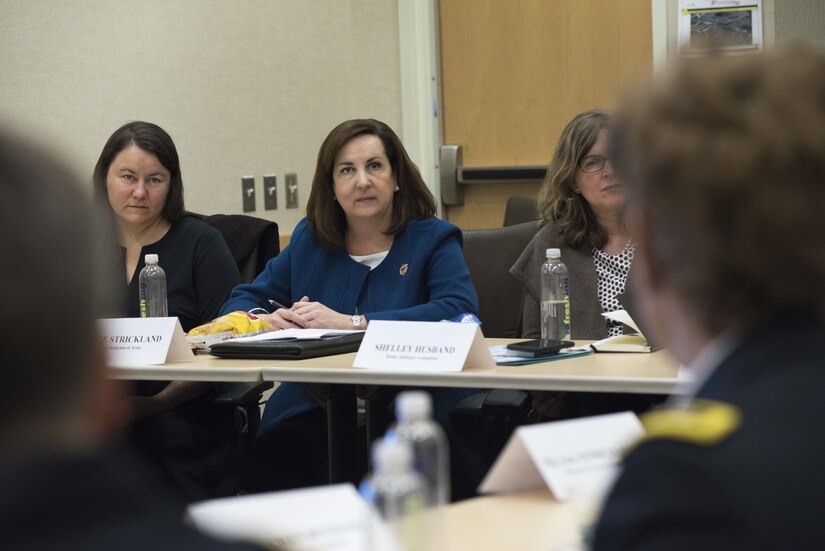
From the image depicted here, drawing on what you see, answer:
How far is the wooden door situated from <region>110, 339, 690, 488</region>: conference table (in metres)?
2.63

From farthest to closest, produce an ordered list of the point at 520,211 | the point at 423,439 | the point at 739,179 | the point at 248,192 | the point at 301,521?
the point at 248,192 < the point at 520,211 < the point at 423,439 < the point at 301,521 < the point at 739,179

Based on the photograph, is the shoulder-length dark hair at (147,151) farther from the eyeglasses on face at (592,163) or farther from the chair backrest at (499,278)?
the eyeglasses on face at (592,163)

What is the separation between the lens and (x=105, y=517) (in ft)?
2.24

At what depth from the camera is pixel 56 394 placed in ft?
2.38

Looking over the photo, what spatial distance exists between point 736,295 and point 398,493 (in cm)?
44

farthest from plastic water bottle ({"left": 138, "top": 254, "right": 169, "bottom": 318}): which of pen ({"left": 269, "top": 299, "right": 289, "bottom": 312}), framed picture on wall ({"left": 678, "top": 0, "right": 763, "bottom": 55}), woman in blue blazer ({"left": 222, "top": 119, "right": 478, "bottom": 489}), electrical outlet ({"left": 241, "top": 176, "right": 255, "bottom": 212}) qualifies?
framed picture on wall ({"left": 678, "top": 0, "right": 763, "bottom": 55})

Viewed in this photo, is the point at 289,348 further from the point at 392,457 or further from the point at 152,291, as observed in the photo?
the point at 392,457

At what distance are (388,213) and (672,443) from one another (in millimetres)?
2714

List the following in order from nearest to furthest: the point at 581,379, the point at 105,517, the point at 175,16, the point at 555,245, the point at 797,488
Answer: the point at 105,517 < the point at 797,488 < the point at 581,379 < the point at 555,245 < the point at 175,16

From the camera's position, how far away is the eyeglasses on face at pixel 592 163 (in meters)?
3.37

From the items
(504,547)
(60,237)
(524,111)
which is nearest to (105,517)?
(60,237)

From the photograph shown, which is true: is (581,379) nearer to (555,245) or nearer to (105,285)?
(555,245)

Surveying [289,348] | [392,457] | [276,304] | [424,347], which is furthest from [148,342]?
[392,457]

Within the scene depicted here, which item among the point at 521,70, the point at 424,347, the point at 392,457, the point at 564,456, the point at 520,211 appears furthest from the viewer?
the point at 521,70
